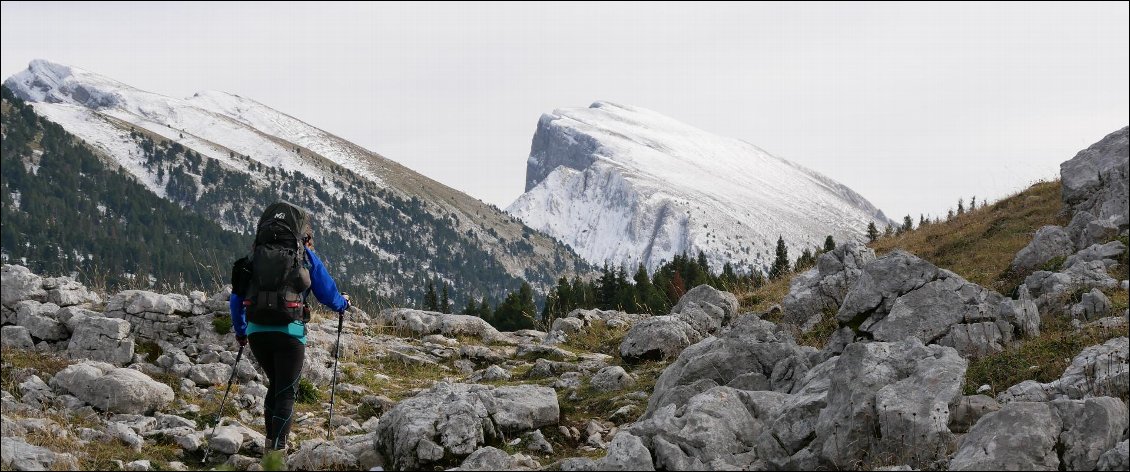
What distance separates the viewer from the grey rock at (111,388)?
1279 centimetres

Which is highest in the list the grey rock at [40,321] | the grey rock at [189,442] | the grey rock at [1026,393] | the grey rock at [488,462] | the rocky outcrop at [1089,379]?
the rocky outcrop at [1089,379]

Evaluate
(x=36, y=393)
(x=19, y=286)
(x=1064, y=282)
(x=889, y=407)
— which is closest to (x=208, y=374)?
(x=36, y=393)

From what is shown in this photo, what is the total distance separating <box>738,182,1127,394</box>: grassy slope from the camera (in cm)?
1105

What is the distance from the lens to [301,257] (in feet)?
35.1

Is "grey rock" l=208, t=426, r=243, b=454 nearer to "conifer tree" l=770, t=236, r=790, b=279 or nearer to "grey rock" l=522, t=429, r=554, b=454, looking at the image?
"grey rock" l=522, t=429, r=554, b=454

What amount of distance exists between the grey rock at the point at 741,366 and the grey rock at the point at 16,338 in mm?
11991

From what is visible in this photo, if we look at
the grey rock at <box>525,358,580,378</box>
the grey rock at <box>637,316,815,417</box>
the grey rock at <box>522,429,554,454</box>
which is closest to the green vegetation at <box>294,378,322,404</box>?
the grey rock at <box>525,358,580,378</box>

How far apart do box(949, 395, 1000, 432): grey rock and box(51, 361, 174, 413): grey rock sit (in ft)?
39.0

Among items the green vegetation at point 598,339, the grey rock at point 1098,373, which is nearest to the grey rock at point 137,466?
the grey rock at point 1098,373

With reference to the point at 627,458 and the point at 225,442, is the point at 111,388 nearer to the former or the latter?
the point at 225,442

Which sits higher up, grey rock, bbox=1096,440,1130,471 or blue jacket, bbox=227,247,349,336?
blue jacket, bbox=227,247,349,336

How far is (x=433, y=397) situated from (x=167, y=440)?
3.94m

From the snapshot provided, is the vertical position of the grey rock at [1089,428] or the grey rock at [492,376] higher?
the grey rock at [1089,428]

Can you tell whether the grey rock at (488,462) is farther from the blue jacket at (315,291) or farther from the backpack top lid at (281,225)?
the backpack top lid at (281,225)
